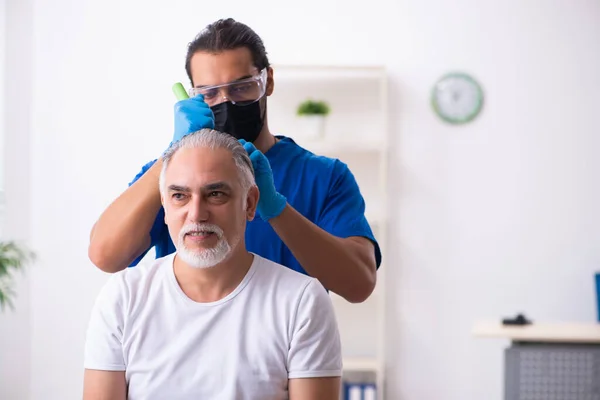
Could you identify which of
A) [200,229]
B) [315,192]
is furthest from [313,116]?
[200,229]

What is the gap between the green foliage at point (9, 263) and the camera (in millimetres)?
3795

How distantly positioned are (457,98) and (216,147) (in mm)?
3035

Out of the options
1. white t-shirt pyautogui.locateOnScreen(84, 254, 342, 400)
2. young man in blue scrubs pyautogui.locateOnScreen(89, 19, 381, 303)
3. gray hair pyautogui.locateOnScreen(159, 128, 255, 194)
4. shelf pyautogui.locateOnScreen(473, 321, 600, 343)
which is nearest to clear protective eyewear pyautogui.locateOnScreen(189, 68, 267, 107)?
young man in blue scrubs pyautogui.locateOnScreen(89, 19, 381, 303)

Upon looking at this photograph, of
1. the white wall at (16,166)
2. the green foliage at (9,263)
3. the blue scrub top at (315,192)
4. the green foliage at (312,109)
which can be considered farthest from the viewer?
the white wall at (16,166)

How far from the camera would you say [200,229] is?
1.49m

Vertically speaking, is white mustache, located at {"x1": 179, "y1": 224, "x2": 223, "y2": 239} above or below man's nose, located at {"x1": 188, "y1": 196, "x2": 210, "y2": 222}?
below

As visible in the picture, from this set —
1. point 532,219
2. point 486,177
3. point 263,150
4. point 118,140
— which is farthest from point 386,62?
point 263,150

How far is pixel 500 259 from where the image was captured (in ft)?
14.5

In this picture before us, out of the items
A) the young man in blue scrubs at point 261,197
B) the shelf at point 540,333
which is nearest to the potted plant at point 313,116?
the shelf at point 540,333

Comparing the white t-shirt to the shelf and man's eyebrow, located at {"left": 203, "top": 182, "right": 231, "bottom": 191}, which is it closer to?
man's eyebrow, located at {"left": 203, "top": 182, "right": 231, "bottom": 191}

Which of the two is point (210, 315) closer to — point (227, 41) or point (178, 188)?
point (178, 188)

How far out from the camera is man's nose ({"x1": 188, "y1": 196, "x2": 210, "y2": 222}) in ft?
4.91

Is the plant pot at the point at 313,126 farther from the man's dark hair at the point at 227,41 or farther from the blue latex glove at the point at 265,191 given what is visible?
the blue latex glove at the point at 265,191

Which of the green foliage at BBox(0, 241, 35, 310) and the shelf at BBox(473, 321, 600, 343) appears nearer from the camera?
the shelf at BBox(473, 321, 600, 343)
